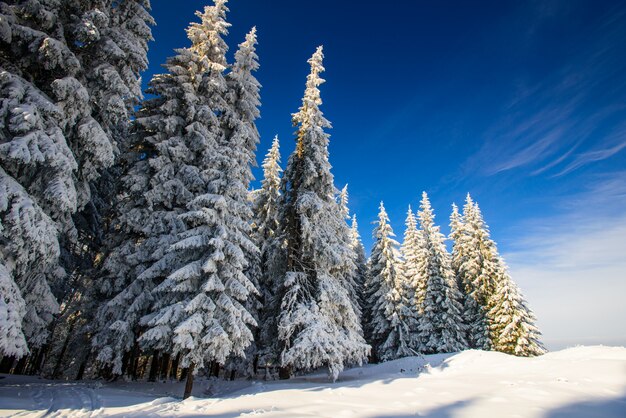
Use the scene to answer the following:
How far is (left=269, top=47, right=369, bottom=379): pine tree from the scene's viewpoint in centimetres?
1377

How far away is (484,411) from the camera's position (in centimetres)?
668

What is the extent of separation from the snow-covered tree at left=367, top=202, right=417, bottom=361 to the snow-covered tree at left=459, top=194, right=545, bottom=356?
719cm

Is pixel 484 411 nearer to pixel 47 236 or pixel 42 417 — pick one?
pixel 42 417

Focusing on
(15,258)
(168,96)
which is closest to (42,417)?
(15,258)

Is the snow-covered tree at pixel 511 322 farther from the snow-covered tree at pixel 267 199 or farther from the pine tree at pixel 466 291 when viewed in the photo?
the snow-covered tree at pixel 267 199

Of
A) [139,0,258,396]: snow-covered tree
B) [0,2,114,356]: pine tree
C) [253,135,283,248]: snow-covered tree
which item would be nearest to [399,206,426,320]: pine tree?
[253,135,283,248]: snow-covered tree

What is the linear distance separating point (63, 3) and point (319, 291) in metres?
14.8

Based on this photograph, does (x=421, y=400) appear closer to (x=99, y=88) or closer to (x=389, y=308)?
(x=99, y=88)

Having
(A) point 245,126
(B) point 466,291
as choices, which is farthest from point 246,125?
(B) point 466,291

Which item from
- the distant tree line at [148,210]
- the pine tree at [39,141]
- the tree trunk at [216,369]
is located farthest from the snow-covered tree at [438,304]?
the pine tree at [39,141]

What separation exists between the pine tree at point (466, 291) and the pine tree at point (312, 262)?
62.9ft

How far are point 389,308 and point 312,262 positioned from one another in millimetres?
14312

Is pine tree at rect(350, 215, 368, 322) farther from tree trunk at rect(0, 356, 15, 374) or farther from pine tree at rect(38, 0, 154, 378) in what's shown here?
tree trunk at rect(0, 356, 15, 374)

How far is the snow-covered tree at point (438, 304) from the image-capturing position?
94.5 ft
